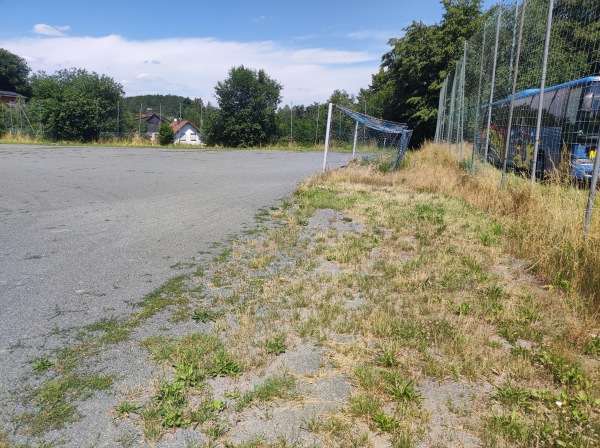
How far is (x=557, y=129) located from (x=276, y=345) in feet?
21.7

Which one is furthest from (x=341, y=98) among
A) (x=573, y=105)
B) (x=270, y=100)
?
(x=573, y=105)

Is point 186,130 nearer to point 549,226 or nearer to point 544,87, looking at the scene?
point 544,87

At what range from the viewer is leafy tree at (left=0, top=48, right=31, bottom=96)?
286 feet

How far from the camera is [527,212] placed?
6.36m

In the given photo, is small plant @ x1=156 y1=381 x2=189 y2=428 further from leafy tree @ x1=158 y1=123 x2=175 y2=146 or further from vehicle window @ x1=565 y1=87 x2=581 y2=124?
leafy tree @ x1=158 y1=123 x2=175 y2=146

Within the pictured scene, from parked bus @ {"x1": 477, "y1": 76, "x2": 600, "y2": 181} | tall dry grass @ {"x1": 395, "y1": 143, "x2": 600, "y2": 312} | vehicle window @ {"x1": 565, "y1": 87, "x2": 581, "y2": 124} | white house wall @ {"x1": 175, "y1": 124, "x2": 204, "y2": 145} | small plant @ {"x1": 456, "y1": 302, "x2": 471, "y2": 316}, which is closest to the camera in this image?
small plant @ {"x1": 456, "y1": 302, "x2": 471, "y2": 316}

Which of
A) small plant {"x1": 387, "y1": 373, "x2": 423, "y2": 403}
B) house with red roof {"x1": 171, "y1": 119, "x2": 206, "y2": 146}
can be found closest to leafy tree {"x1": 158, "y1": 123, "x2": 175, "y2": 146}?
house with red roof {"x1": 171, "y1": 119, "x2": 206, "y2": 146}

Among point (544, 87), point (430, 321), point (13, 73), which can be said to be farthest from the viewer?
point (13, 73)

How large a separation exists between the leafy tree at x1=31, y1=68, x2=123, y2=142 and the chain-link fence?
34.5 metres

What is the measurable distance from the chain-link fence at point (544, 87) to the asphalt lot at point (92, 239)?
4707 millimetres

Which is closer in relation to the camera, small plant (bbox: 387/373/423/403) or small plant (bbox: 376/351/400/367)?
small plant (bbox: 387/373/423/403)

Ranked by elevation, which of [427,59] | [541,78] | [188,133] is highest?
[427,59]

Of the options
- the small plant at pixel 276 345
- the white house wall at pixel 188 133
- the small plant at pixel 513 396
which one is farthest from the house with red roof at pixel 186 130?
the small plant at pixel 513 396

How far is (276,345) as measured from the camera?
129 inches
